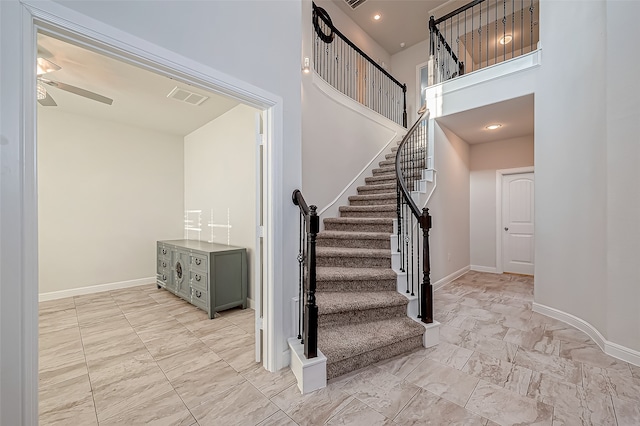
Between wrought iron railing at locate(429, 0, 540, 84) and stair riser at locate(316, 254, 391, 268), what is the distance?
10.8 ft

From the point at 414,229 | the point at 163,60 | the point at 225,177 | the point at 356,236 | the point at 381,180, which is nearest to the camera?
the point at 163,60

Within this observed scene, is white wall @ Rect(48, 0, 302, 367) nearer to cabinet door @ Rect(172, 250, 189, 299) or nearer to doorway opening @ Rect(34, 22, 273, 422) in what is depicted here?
doorway opening @ Rect(34, 22, 273, 422)

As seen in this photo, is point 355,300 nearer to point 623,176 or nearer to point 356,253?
point 356,253

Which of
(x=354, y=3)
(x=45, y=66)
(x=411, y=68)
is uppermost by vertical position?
(x=354, y=3)

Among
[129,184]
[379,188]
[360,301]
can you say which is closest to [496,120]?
[379,188]

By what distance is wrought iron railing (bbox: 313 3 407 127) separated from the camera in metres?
4.45

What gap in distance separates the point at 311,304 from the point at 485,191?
5146mm

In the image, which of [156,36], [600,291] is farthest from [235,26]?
[600,291]

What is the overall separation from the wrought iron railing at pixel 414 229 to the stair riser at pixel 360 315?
0.22 metres

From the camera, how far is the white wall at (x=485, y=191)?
17.7ft

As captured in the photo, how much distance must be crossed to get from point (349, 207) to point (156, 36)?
3.23m

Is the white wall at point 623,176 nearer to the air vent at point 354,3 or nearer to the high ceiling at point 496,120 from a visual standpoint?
the high ceiling at point 496,120

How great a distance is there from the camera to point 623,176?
236 cm

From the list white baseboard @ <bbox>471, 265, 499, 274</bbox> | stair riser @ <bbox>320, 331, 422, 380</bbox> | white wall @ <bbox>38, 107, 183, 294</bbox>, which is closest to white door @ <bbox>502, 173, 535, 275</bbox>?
white baseboard @ <bbox>471, 265, 499, 274</bbox>
